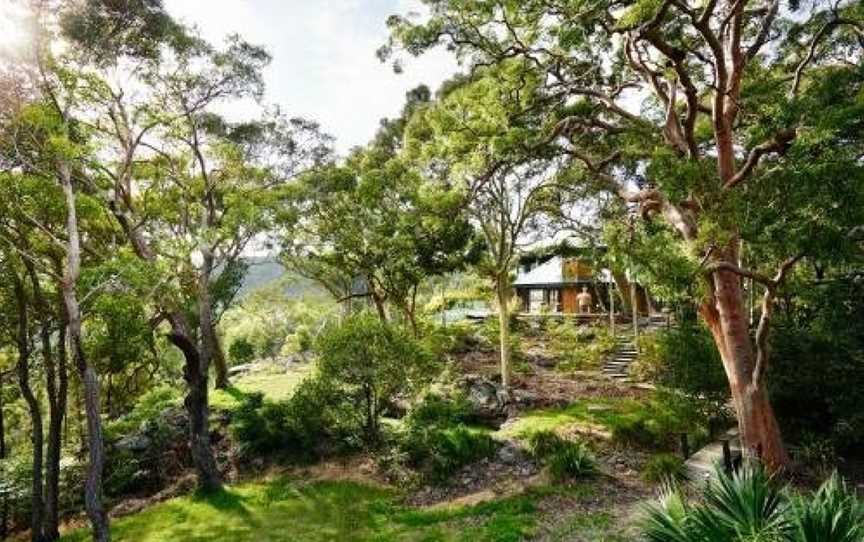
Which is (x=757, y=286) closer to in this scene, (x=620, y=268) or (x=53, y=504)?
(x=620, y=268)

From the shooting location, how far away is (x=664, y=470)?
39.1 feet

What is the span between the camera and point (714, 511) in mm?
5691

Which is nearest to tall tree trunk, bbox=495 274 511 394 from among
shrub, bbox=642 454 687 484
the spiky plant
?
shrub, bbox=642 454 687 484

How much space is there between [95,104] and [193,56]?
2.59m

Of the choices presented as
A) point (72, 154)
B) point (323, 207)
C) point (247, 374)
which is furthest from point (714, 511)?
point (247, 374)

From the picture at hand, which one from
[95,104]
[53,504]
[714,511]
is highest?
[95,104]

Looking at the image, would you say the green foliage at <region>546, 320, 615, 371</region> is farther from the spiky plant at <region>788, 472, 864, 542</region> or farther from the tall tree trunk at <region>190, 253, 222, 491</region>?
the spiky plant at <region>788, 472, 864, 542</region>

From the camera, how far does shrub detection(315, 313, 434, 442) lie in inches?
577

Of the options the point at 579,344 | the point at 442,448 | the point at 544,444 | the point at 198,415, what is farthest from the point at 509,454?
the point at 579,344

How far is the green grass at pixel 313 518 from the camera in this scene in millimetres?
10508

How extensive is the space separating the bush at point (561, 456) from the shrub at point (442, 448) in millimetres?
1188

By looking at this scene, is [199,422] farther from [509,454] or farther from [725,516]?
[725,516]

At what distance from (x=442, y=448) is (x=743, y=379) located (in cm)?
690

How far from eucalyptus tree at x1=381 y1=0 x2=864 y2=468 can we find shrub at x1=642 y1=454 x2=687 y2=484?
1.57 m
